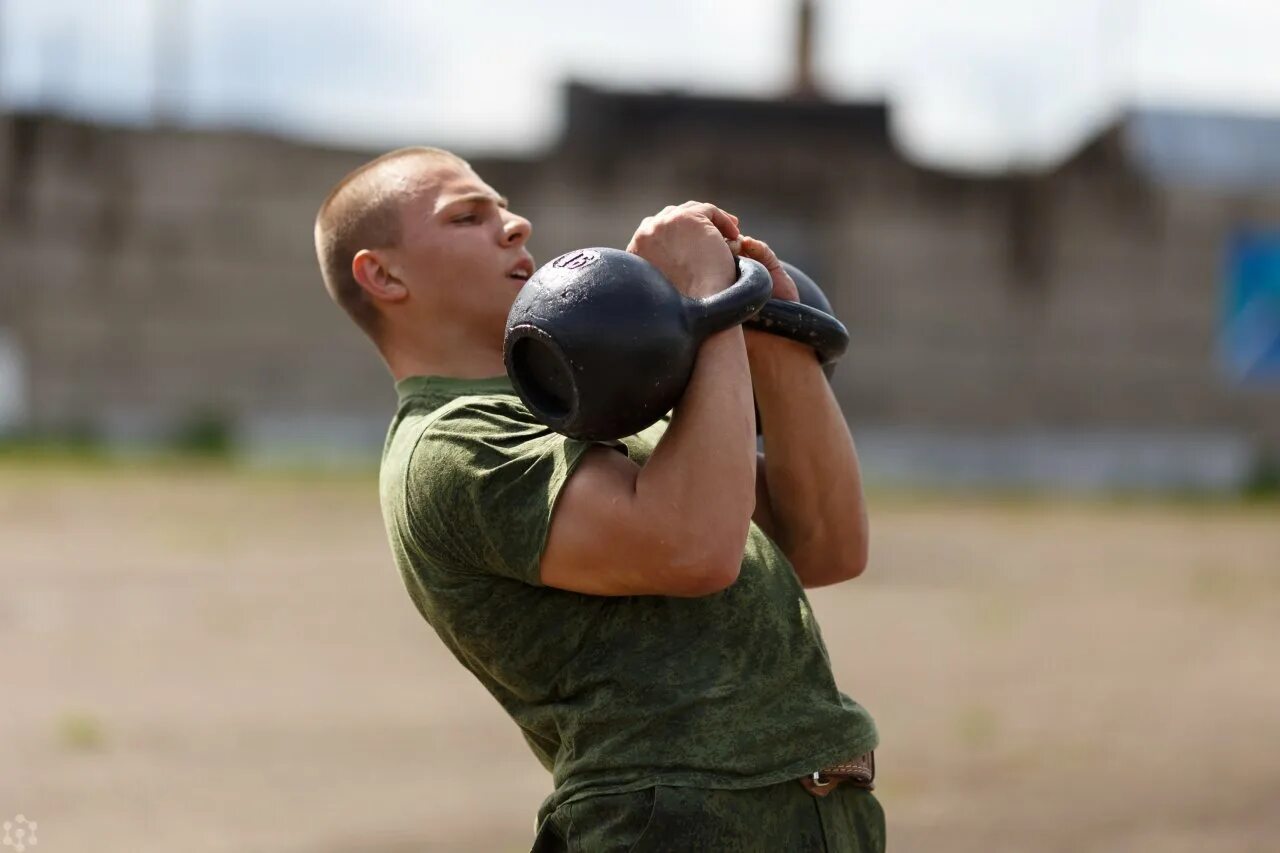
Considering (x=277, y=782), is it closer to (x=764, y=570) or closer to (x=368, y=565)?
(x=764, y=570)

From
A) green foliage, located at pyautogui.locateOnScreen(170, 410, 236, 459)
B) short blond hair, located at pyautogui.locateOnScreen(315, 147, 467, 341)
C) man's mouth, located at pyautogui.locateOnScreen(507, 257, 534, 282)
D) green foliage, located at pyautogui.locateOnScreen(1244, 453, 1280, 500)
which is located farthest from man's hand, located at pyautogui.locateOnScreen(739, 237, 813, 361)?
green foliage, located at pyautogui.locateOnScreen(1244, 453, 1280, 500)

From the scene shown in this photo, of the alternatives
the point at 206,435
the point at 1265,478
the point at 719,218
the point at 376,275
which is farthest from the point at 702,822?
the point at 1265,478

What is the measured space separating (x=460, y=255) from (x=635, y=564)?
1.98ft

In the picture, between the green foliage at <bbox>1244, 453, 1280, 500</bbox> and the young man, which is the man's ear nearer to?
the young man

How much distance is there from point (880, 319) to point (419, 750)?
1629 cm

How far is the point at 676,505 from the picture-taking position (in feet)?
6.29

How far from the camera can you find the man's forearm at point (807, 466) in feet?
7.41

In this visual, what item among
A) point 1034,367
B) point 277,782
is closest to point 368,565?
point 277,782

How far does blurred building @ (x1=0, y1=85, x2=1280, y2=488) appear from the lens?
794 inches

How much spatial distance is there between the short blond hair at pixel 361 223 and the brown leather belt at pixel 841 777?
938 mm

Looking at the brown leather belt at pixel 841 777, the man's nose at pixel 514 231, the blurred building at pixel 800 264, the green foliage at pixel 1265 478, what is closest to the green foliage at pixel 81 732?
the man's nose at pixel 514 231

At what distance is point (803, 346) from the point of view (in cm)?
225

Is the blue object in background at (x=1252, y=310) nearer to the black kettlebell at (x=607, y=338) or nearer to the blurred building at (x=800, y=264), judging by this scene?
the blurred building at (x=800, y=264)

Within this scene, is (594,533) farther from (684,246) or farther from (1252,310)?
(1252,310)
